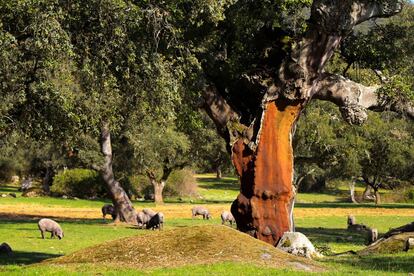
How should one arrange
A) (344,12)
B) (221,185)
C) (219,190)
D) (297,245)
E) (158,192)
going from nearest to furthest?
1. (297,245)
2. (344,12)
3. (158,192)
4. (219,190)
5. (221,185)

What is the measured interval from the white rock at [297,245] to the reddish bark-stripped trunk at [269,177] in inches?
36.6

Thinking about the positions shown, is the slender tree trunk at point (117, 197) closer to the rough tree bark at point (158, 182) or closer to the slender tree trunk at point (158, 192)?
the rough tree bark at point (158, 182)

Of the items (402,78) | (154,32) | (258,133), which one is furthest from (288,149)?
(154,32)

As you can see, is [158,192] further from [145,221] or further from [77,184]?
[145,221]

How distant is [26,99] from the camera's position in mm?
16125

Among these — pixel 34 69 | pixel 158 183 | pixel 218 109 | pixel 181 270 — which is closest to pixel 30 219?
pixel 158 183

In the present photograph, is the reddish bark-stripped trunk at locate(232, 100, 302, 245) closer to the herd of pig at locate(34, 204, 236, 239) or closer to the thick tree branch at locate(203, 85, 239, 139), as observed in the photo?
the thick tree branch at locate(203, 85, 239, 139)

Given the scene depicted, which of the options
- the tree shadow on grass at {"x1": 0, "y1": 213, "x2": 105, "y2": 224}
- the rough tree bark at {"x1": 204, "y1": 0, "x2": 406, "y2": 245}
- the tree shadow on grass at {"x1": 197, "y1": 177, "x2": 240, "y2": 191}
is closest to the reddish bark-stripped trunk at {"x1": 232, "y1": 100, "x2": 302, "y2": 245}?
the rough tree bark at {"x1": 204, "y1": 0, "x2": 406, "y2": 245}

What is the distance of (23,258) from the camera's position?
22.7 meters

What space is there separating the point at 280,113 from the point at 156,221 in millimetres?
19898

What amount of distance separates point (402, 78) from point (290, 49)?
4.27 metres

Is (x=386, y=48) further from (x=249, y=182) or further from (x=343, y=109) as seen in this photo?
(x=249, y=182)

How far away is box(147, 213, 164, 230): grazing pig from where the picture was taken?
38.3 m

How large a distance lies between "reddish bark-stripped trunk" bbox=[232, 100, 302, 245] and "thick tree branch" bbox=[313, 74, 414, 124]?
1338mm
